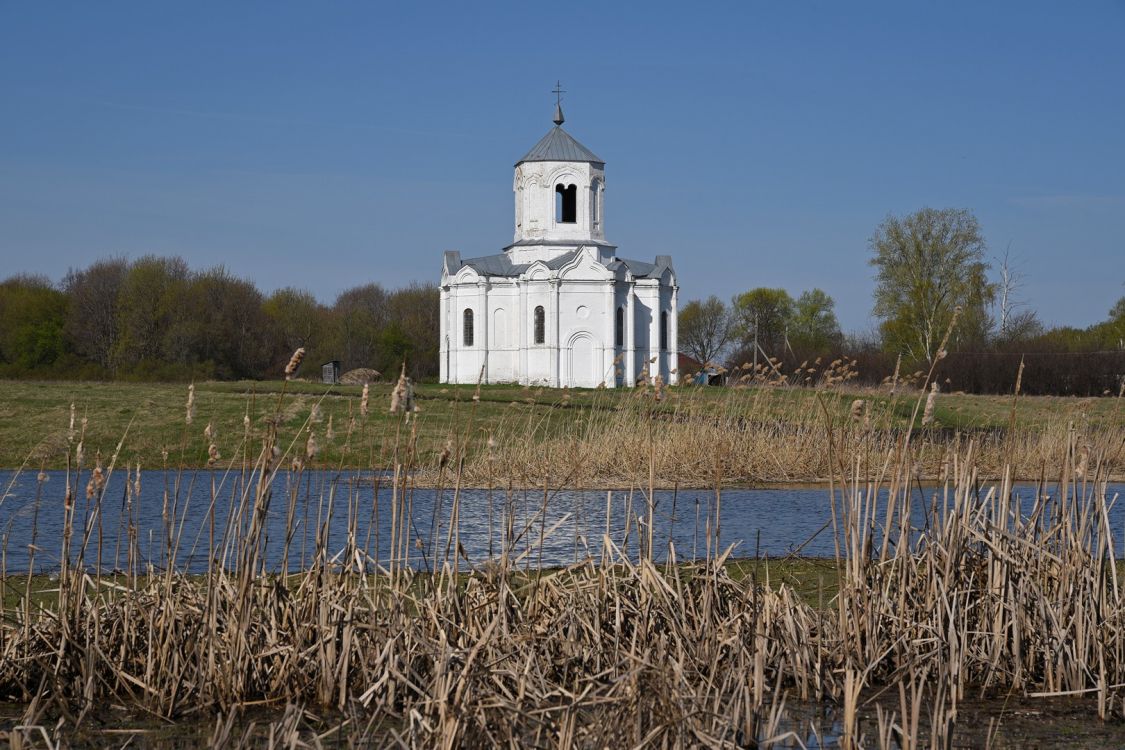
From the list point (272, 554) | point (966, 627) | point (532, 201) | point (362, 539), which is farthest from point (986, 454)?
point (532, 201)

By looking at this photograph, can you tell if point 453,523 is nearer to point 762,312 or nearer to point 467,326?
point 467,326

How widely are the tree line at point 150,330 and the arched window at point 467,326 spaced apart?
3.68m

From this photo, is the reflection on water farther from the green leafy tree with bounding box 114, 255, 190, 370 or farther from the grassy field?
the green leafy tree with bounding box 114, 255, 190, 370

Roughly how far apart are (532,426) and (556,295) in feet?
82.9

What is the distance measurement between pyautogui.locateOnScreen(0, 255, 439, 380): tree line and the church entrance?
798cm

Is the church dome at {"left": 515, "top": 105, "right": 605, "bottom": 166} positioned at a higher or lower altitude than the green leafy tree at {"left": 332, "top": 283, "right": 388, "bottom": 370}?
higher

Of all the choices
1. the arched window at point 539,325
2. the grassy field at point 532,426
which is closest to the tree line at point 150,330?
the arched window at point 539,325

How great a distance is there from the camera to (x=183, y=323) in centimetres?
5666

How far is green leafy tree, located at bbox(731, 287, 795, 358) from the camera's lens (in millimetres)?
82438

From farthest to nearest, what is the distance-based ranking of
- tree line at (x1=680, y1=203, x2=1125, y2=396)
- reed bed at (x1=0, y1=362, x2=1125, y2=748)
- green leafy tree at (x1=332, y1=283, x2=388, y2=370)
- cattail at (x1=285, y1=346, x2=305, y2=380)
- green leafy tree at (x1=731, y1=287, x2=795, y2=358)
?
green leafy tree at (x1=731, y1=287, x2=795, y2=358) < green leafy tree at (x1=332, y1=283, x2=388, y2=370) < tree line at (x1=680, y1=203, x2=1125, y2=396) < reed bed at (x1=0, y1=362, x2=1125, y2=748) < cattail at (x1=285, y1=346, x2=305, y2=380)

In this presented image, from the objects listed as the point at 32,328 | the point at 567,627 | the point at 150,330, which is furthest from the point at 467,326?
the point at 567,627

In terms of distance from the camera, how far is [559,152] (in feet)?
164

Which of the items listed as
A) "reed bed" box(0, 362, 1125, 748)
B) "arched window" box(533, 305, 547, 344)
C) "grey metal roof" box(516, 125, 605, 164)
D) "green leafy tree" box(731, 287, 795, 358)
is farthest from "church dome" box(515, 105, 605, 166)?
"reed bed" box(0, 362, 1125, 748)

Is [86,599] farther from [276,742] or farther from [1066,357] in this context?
[1066,357]
